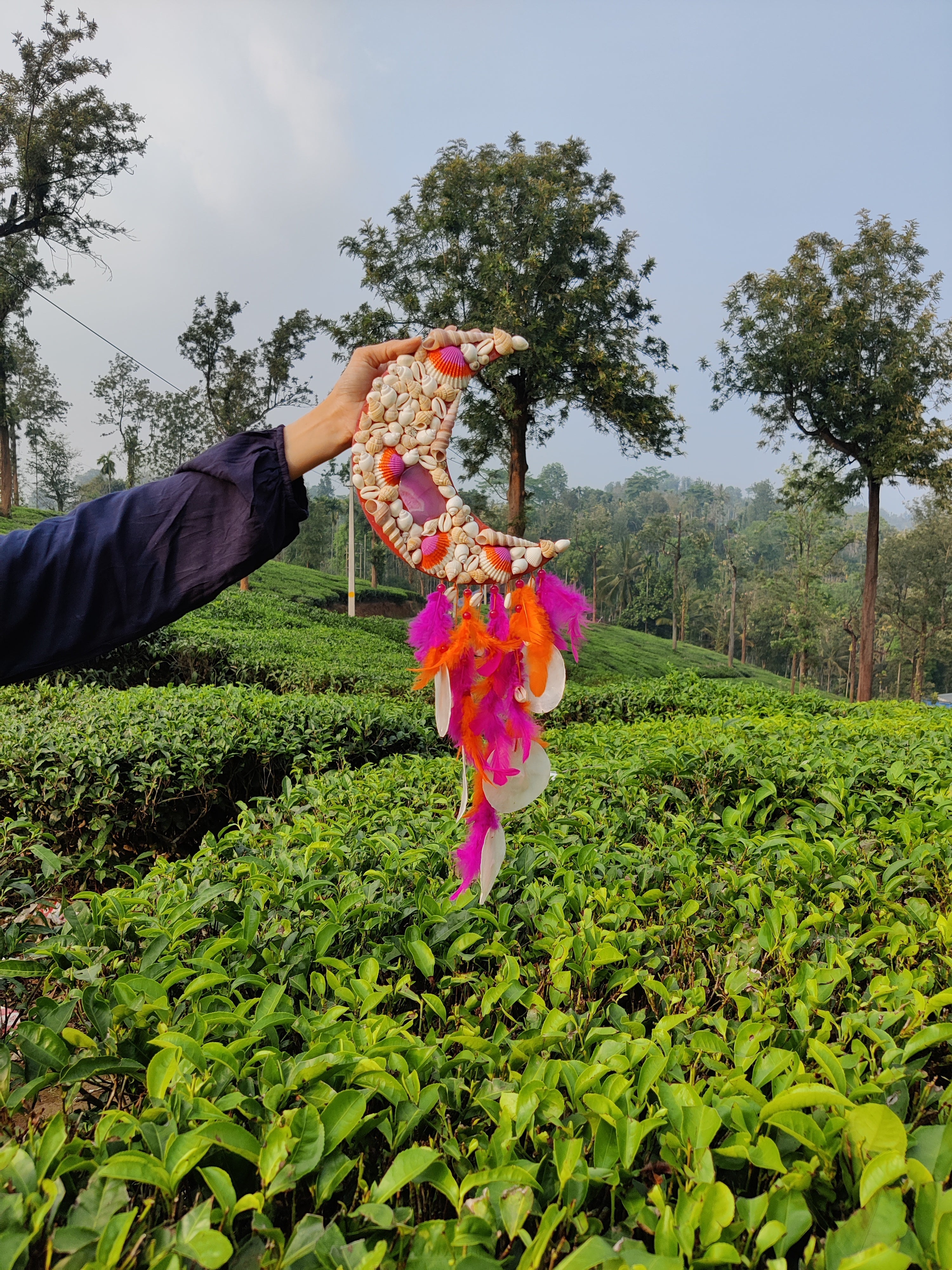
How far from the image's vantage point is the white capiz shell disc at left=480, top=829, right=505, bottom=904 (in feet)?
4.21

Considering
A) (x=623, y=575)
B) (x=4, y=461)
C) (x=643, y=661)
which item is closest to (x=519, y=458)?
(x=643, y=661)

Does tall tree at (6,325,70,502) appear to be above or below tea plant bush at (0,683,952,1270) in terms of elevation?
above

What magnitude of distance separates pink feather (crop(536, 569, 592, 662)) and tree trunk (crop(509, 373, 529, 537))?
28.9 feet

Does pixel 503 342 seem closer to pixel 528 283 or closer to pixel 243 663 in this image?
pixel 243 663

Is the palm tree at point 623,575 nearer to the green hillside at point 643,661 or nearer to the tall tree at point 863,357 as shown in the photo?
the green hillside at point 643,661

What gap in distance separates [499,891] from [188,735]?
1.97m

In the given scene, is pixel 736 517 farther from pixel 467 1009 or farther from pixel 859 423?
pixel 467 1009

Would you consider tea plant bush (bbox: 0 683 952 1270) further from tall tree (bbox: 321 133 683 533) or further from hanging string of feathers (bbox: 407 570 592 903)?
tall tree (bbox: 321 133 683 533)

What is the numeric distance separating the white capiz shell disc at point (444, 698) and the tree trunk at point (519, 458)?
8856 mm

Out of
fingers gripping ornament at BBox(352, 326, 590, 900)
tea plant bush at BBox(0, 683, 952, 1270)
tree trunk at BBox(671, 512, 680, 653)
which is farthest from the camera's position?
tree trunk at BBox(671, 512, 680, 653)

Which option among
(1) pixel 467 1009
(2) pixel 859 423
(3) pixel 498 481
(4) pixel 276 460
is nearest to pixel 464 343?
(4) pixel 276 460

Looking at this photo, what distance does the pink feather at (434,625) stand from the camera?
130 centimetres

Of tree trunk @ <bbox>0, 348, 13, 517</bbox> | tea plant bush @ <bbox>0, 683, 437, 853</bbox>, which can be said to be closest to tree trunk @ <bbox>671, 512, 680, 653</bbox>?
tree trunk @ <bbox>0, 348, 13, 517</bbox>

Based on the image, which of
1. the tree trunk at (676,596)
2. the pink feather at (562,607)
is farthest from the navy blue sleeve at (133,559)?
the tree trunk at (676,596)
